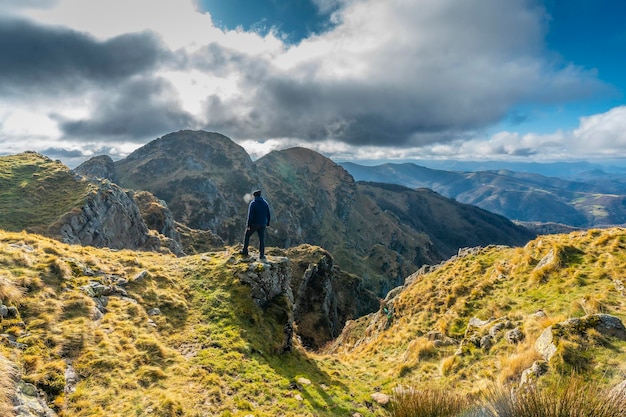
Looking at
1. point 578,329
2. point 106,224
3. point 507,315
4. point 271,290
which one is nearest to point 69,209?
point 106,224

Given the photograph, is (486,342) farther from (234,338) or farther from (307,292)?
(307,292)

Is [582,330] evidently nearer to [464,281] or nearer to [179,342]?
[464,281]

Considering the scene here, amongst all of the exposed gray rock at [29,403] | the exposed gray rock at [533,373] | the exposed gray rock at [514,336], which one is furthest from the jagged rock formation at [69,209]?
the exposed gray rock at [533,373]

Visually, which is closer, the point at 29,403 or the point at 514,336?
the point at 29,403

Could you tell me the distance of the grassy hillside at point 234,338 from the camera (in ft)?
35.4

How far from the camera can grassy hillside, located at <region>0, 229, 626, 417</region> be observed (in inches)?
425

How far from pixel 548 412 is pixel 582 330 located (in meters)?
9.39

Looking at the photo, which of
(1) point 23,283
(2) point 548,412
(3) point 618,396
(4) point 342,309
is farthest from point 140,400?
(4) point 342,309

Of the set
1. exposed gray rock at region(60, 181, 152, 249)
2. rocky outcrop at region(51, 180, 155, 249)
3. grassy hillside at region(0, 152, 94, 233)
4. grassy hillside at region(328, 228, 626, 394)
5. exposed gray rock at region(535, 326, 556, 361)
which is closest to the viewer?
grassy hillside at region(328, 228, 626, 394)

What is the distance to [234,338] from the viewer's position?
54.3 ft

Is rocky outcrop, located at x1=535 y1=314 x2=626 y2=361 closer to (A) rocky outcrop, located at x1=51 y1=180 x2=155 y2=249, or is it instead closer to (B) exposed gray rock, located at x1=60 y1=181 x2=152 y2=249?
(B) exposed gray rock, located at x1=60 y1=181 x2=152 y2=249

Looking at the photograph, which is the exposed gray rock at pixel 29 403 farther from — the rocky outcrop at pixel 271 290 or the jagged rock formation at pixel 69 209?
the jagged rock formation at pixel 69 209

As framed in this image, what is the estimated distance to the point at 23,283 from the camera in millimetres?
13969

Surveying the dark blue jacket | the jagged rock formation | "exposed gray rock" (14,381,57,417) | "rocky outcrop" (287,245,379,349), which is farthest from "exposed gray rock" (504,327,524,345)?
the jagged rock formation
